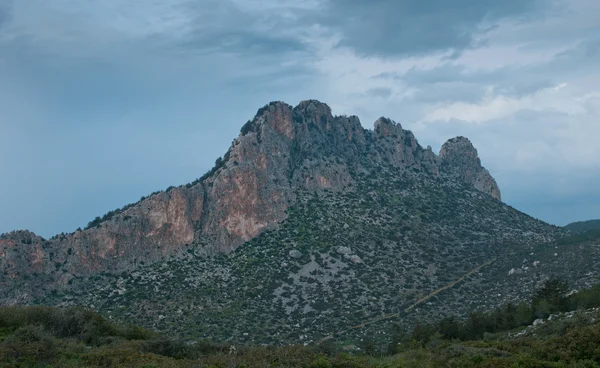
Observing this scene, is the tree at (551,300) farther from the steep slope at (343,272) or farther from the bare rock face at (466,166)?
the bare rock face at (466,166)

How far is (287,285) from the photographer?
6650cm

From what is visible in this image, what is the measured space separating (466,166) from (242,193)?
158 ft

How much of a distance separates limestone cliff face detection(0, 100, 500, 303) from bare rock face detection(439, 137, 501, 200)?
10.8 inches

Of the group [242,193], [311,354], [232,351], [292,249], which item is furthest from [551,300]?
[242,193]

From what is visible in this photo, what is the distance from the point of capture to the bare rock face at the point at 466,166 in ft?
334

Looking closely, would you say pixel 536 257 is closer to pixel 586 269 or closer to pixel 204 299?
pixel 586 269

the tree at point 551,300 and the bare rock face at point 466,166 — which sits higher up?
the bare rock face at point 466,166

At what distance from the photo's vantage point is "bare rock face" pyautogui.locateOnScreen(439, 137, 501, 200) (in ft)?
334

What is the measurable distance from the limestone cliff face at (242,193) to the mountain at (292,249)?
22 cm

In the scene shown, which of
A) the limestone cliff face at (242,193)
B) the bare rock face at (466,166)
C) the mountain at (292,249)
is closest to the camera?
the mountain at (292,249)

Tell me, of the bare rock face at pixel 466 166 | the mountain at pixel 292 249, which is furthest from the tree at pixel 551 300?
the bare rock face at pixel 466 166

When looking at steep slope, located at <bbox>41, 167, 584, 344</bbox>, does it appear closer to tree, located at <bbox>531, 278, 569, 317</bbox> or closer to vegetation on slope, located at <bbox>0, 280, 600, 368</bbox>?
tree, located at <bbox>531, 278, 569, 317</bbox>

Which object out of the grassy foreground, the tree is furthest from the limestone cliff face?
the tree

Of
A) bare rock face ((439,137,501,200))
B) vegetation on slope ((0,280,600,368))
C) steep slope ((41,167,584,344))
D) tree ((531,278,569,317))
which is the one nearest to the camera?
vegetation on slope ((0,280,600,368))
